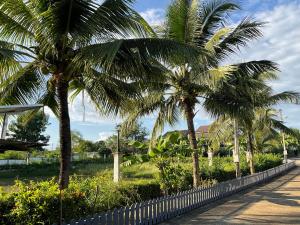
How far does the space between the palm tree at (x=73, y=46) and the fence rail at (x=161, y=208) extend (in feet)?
5.48

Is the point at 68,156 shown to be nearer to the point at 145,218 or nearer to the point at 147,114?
the point at 145,218

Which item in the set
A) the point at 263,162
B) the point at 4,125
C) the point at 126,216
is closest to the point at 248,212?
the point at 126,216

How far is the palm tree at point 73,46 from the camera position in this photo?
8.74 metres

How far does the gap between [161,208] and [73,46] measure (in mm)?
4806

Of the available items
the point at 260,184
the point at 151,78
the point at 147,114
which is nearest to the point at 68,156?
the point at 151,78

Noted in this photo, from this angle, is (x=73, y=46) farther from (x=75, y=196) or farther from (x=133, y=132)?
(x=133, y=132)

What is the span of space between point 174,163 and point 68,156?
7.55 metres

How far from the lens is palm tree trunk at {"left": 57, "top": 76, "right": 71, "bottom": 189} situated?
31.4 ft

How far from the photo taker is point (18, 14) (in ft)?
30.7

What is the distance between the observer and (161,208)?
10875 millimetres

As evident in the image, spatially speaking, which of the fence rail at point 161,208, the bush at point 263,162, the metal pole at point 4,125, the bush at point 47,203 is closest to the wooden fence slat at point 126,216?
the fence rail at point 161,208

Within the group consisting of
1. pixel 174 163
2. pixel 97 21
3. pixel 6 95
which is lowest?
pixel 174 163

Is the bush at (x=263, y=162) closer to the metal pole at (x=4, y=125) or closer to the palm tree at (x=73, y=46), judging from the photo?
the palm tree at (x=73, y=46)

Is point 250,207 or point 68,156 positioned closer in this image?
point 68,156
